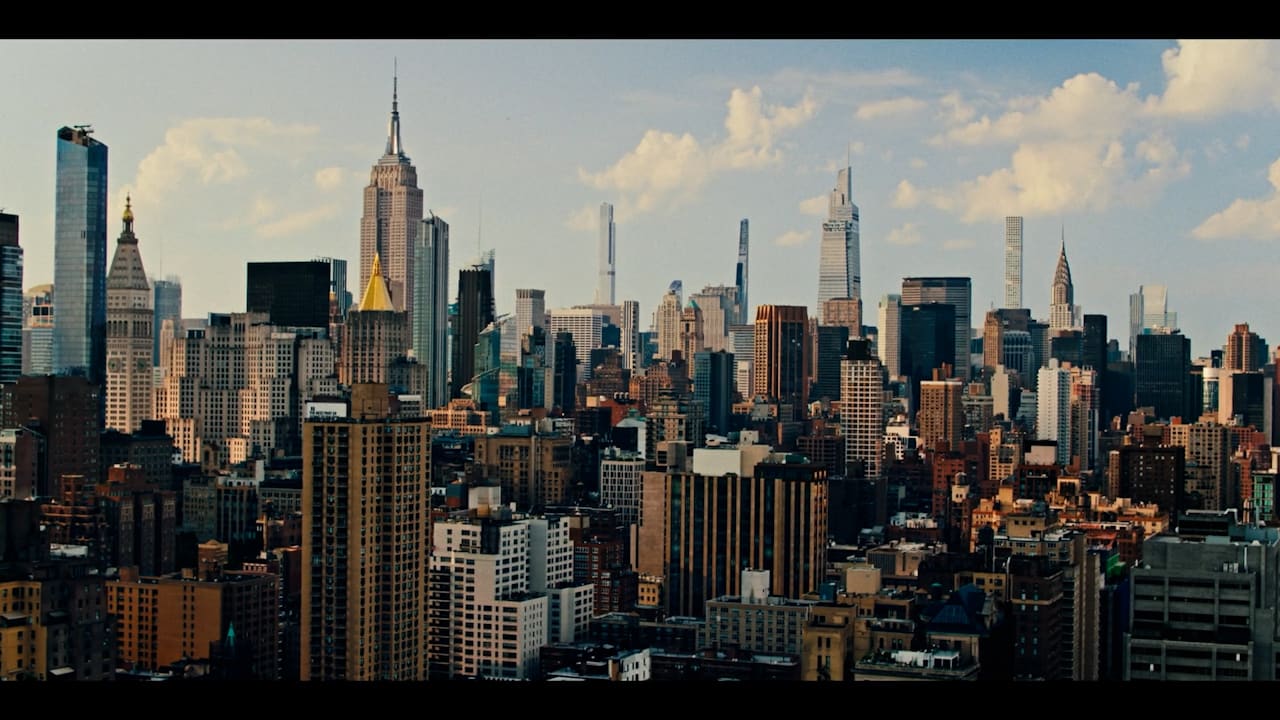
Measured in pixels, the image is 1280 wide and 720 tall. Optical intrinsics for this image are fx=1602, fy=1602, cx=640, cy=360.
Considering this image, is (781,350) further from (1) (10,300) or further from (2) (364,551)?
(2) (364,551)

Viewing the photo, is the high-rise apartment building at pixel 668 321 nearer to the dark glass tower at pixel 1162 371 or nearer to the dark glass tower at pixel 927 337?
the dark glass tower at pixel 927 337

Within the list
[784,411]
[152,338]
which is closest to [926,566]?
[784,411]

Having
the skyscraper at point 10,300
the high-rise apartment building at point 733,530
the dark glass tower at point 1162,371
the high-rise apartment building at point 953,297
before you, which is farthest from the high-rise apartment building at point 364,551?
the high-rise apartment building at point 953,297

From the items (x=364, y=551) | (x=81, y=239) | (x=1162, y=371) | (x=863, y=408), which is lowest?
(x=364, y=551)

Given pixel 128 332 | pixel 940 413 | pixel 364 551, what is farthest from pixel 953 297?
pixel 364 551

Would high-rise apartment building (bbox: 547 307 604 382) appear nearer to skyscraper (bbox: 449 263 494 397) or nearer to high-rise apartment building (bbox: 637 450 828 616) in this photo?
skyscraper (bbox: 449 263 494 397)

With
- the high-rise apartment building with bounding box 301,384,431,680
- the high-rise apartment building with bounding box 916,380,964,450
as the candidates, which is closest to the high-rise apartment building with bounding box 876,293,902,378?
the high-rise apartment building with bounding box 916,380,964,450

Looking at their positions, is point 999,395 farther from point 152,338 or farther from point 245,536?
point 245,536
